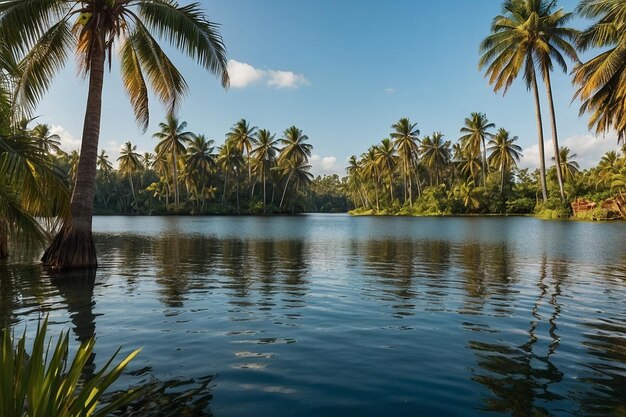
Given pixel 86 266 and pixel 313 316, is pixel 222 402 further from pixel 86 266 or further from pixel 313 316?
pixel 86 266

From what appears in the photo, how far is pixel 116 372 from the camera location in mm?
2598

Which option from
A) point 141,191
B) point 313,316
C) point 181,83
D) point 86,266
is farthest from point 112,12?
Result: point 141,191

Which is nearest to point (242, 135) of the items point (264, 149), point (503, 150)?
point (264, 149)

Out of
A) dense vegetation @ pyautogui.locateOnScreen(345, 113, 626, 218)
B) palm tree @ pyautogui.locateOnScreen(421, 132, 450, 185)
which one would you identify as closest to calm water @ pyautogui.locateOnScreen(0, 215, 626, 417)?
dense vegetation @ pyautogui.locateOnScreen(345, 113, 626, 218)

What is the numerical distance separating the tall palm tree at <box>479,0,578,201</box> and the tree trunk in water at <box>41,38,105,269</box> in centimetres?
4325

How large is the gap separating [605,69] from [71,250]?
3313 cm

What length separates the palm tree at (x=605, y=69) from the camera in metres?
28.0

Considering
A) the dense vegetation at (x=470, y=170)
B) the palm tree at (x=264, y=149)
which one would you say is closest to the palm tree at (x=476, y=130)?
the dense vegetation at (x=470, y=170)

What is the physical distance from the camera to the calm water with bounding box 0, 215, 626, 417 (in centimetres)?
502

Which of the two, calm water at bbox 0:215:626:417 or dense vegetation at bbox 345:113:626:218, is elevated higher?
dense vegetation at bbox 345:113:626:218

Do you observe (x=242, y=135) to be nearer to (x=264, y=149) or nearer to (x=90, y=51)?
(x=264, y=149)

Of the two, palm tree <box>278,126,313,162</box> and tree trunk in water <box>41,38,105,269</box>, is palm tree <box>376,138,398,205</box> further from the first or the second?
tree trunk in water <box>41,38,105,269</box>

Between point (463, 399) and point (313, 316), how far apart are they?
4.43 m

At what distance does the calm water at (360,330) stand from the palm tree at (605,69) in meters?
18.3
